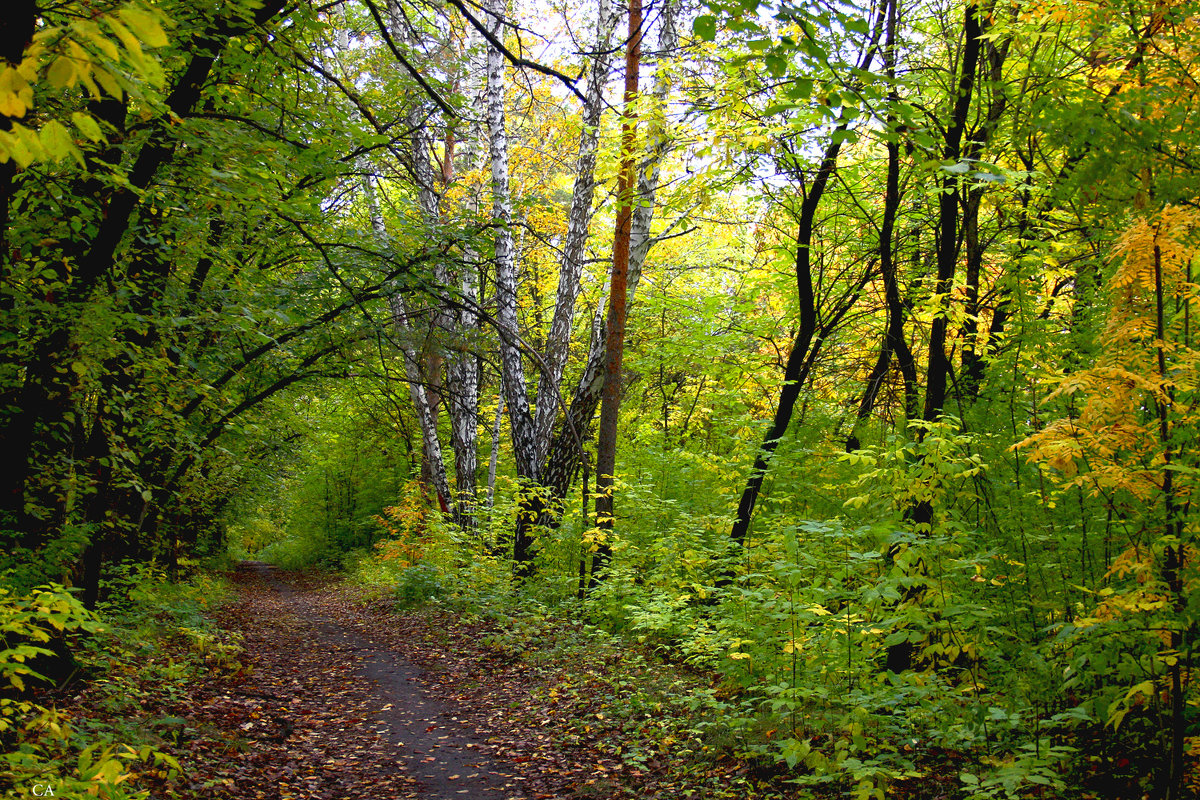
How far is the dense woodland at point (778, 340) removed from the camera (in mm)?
2961

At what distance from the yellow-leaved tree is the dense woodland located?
0.02m

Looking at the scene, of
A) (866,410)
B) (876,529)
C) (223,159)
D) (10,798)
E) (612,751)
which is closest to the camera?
(10,798)

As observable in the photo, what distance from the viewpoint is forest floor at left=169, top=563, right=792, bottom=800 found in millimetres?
4914

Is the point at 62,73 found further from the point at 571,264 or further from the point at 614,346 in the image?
the point at 571,264

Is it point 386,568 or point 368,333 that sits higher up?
point 368,333

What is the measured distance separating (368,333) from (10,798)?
5503 millimetres

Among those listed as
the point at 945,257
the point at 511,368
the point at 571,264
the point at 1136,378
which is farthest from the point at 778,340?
the point at 1136,378

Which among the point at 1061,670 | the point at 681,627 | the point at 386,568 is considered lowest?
the point at 386,568

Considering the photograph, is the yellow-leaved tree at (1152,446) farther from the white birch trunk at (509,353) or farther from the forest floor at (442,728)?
the white birch trunk at (509,353)

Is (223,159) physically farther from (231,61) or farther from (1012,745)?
(1012,745)

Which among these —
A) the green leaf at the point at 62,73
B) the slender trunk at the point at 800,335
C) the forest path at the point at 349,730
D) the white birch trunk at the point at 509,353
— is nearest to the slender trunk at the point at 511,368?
the white birch trunk at the point at 509,353

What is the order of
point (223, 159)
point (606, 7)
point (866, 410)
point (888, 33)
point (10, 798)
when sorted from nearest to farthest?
point (10, 798)
point (223, 159)
point (888, 33)
point (866, 410)
point (606, 7)

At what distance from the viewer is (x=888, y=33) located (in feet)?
21.0

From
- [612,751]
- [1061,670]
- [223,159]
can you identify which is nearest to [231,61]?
[223,159]
